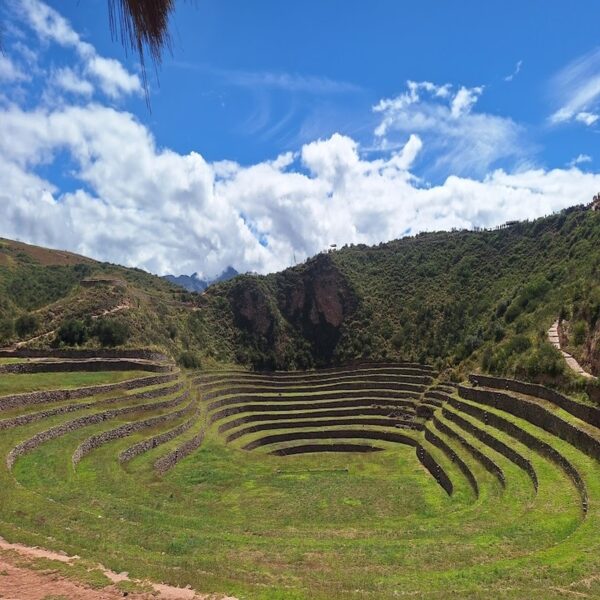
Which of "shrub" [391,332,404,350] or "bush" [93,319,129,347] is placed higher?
"bush" [93,319,129,347]

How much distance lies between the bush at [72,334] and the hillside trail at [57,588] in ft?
106

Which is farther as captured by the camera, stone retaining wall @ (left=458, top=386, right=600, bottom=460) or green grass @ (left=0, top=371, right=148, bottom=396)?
green grass @ (left=0, top=371, right=148, bottom=396)

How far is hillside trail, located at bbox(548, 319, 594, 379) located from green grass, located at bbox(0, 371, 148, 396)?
24.0 metres

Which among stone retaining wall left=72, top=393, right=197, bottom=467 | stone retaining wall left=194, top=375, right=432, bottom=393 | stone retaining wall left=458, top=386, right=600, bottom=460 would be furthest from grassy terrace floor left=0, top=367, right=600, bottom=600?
stone retaining wall left=194, top=375, right=432, bottom=393

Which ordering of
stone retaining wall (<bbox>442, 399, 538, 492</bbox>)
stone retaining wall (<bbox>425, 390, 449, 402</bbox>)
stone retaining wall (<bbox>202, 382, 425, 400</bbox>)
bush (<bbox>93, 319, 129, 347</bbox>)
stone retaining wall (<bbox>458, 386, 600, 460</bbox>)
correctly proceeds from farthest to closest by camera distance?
bush (<bbox>93, 319, 129, 347</bbox>) → stone retaining wall (<bbox>202, 382, 425, 400</bbox>) → stone retaining wall (<bbox>425, 390, 449, 402</bbox>) → stone retaining wall (<bbox>442, 399, 538, 492</bbox>) → stone retaining wall (<bbox>458, 386, 600, 460</bbox>)

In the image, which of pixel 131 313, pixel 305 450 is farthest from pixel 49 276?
pixel 305 450

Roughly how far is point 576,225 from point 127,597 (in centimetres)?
5346

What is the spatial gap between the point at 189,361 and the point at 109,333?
25.2 ft

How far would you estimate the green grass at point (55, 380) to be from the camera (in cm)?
2289

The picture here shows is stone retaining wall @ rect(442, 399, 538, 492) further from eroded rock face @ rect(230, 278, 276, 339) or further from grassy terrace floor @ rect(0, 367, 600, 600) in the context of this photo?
eroded rock face @ rect(230, 278, 276, 339)

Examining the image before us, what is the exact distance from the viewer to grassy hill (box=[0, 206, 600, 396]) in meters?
37.7

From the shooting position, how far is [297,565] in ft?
33.5

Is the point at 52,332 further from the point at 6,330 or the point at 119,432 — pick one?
the point at 119,432

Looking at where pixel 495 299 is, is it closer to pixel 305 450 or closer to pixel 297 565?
pixel 305 450
